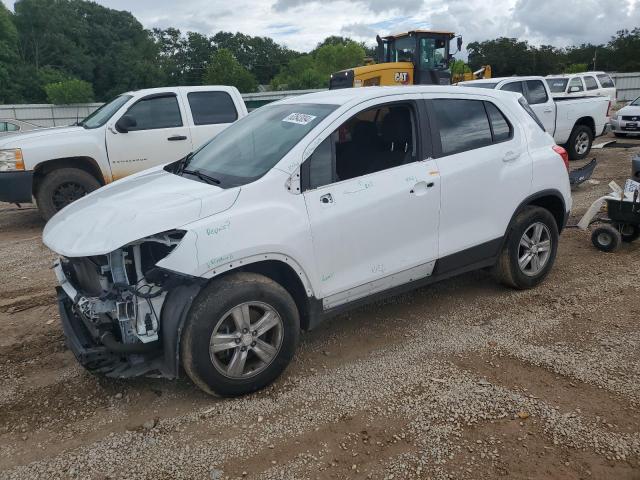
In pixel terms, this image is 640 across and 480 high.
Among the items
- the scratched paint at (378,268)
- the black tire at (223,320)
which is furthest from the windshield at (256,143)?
the scratched paint at (378,268)

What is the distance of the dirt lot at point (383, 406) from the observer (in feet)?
9.13

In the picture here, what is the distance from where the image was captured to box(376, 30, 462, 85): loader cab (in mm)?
14398

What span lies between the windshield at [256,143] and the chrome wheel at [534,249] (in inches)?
88.0

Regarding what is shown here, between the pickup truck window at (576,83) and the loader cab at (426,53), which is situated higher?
the loader cab at (426,53)

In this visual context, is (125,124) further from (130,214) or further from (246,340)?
(246,340)

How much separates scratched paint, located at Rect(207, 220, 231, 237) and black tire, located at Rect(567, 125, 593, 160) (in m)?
11.1

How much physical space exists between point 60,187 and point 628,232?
7653mm

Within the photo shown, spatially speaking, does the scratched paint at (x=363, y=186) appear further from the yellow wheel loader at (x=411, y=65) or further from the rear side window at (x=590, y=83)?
the rear side window at (x=590, y=83)

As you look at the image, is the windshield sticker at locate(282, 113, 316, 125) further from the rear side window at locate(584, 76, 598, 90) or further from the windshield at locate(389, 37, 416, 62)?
the rear side window at locate(584, 76, 598, 90)

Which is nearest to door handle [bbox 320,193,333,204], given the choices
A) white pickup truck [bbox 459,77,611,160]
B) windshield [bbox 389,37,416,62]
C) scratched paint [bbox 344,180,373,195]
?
scratched paint [bbox 344,180,373,195]

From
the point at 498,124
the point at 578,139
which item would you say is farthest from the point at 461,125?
the point at 578,139

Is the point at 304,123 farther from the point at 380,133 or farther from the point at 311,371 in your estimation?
the point at 311,371

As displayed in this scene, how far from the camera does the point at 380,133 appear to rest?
4125mm

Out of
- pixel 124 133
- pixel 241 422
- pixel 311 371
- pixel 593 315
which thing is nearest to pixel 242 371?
pixel 241 422
